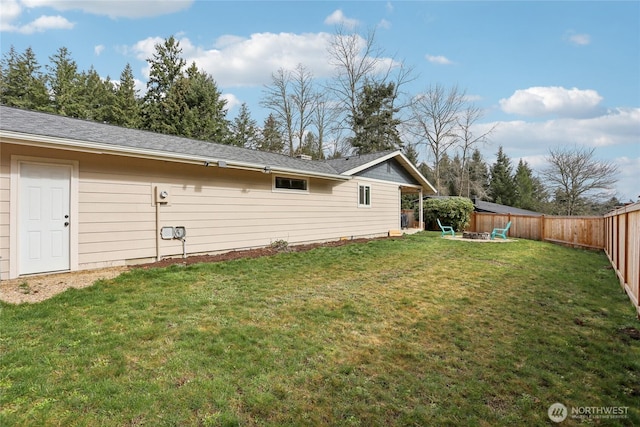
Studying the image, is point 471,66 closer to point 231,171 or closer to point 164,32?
point 231,171

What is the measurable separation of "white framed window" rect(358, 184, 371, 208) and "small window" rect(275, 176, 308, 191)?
314 centimetres

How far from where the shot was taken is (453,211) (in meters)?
18.1

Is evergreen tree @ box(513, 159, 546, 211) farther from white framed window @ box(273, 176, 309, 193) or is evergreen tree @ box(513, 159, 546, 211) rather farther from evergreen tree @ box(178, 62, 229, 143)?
white framed window @ box(273, 176, 309, 193)

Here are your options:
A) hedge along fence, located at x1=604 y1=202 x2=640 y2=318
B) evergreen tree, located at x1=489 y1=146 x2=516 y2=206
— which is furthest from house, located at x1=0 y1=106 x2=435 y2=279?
evergreen tree, located at x1=489 y1=146 x2=516 y2=206

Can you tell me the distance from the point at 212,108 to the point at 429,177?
2131cm

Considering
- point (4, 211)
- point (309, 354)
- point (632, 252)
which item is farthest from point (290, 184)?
point (632, 252)

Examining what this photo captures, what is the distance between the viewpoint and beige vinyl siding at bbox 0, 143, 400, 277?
6129 mm

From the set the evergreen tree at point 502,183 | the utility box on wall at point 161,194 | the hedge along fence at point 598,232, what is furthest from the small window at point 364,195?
the evergreen tree at point 502,183

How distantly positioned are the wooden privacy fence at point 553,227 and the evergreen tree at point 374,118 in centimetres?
1137

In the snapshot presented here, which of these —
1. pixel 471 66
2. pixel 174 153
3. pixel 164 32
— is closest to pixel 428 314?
pixel 174 153

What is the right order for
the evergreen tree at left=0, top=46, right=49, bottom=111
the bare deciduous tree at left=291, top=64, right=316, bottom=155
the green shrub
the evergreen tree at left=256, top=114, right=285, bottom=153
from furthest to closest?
1. the evergreen tree at left=256, top=114, right=285, bottom=153
2. the bare deciduous tree at left=291, top=64, right=316, bottom=155
3. the evergreen tree at left=0, top=46, right=49, bottom=111
4. the green shrub

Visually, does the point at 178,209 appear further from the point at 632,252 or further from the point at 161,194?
the point at 632,252

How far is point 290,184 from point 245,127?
2152 cm

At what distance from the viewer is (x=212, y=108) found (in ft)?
80.1
